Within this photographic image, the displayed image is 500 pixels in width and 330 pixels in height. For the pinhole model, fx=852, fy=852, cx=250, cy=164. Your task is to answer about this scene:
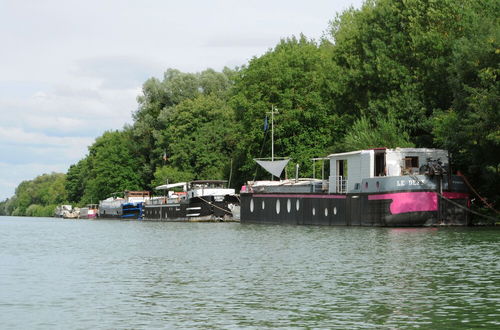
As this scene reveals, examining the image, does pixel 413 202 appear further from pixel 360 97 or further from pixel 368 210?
pixel 360 97

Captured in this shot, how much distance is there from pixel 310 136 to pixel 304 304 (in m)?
66.3

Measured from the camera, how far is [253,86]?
89.6 meters

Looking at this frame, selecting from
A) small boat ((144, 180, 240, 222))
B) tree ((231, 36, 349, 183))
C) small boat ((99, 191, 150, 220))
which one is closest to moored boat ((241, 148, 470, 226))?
tree ((231, 36, 349, 183))

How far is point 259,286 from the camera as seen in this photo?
24219mm

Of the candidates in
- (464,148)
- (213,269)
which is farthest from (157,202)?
(213,269)

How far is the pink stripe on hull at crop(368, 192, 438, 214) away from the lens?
54562 millimetres

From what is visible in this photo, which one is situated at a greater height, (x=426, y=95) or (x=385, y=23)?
(x=385, y=23)

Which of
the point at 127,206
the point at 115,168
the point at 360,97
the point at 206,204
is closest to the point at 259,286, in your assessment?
the point at 360,97

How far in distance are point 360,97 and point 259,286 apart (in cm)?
5062

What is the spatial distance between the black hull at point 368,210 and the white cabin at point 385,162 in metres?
1.50

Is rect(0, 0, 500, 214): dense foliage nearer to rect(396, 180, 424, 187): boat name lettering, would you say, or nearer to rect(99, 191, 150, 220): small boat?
rect(396, 180, 424, 187): boat name lettering

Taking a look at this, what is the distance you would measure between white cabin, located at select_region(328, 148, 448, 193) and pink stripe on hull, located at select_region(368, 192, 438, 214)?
2.09m

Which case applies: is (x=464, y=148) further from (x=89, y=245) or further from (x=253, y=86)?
(x=253, y=86)

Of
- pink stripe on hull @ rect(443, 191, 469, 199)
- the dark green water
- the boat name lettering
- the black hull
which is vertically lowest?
the dark green water
